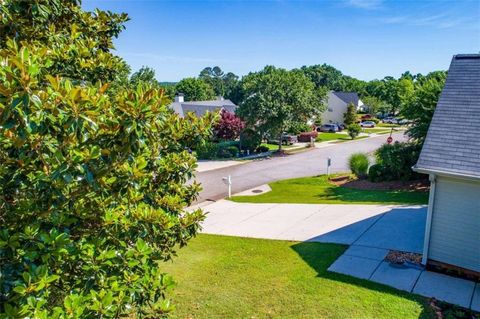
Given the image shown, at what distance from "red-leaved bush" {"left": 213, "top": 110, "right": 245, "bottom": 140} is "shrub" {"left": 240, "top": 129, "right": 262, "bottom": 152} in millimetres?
675

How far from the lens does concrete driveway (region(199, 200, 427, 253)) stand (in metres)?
10.4

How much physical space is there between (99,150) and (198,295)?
565 cm

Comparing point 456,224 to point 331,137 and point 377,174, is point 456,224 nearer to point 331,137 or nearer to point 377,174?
point 377,174

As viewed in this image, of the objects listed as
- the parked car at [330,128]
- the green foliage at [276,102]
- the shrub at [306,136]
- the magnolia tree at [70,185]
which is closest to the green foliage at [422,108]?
the green foliage at [276,102]

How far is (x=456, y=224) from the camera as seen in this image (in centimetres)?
802

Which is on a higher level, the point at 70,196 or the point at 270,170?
the point at 70,196

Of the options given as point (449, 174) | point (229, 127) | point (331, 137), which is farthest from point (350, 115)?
point (449, 174)

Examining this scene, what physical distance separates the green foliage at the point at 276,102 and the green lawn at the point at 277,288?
22446 mm

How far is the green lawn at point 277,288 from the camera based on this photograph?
265 inches

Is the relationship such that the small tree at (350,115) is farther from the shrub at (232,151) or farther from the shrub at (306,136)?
the shrub at (232,151)

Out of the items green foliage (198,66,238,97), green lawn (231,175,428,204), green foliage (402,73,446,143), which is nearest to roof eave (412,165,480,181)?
green lawn (231,175,428,204)

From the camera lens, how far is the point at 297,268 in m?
8.70

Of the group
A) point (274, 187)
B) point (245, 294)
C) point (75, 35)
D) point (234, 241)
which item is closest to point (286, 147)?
point (274, 187)

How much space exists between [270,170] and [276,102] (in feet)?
27.5
